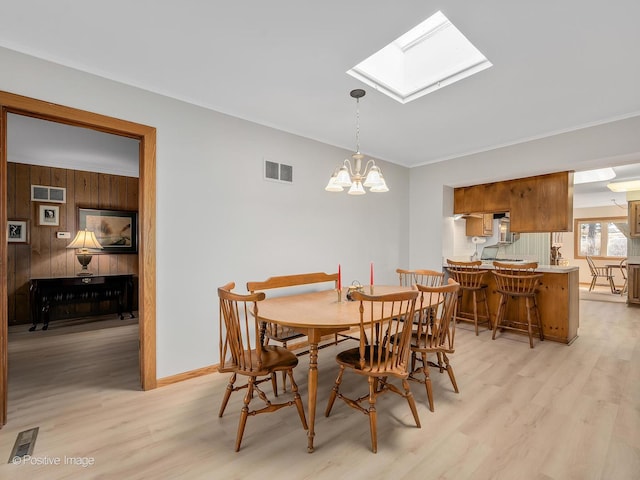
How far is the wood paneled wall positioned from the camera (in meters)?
4.33

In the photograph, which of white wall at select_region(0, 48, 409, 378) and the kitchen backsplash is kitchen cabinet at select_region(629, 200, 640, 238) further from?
white wall at select_region(0, 48, 409, 378)

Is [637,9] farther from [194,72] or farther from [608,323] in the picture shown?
[608,323]

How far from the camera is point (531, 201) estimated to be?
3986 mm

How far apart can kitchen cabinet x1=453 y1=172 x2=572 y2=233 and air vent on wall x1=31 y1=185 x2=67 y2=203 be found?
6.09m

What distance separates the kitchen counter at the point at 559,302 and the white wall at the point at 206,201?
264 centimetres

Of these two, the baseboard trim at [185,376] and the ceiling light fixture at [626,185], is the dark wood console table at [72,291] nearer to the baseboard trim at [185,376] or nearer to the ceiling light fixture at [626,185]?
the baseboard trim at [185,376]

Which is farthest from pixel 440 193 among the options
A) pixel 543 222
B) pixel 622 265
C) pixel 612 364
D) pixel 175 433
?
pixel 622 265

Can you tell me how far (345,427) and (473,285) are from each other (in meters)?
2.90

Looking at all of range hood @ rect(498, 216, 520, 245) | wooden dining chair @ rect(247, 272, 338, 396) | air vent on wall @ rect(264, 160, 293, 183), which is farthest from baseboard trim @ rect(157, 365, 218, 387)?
range hood @ rect(498, 216, 520, 245)

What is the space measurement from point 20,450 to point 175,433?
2.69ft

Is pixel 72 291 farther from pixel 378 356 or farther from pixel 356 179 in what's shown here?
pixel 378 356

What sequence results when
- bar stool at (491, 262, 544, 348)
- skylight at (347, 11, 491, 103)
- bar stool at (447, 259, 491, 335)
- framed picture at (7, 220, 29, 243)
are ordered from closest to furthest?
skylight at (347, 11, 491, 103)
bar stool at (491, 262, 544, 348)
bar stool at (447, 259, 491, 335)
framed picture at (7, 220, 29, 243)

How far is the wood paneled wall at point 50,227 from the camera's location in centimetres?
433

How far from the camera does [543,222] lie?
12.7 ft
